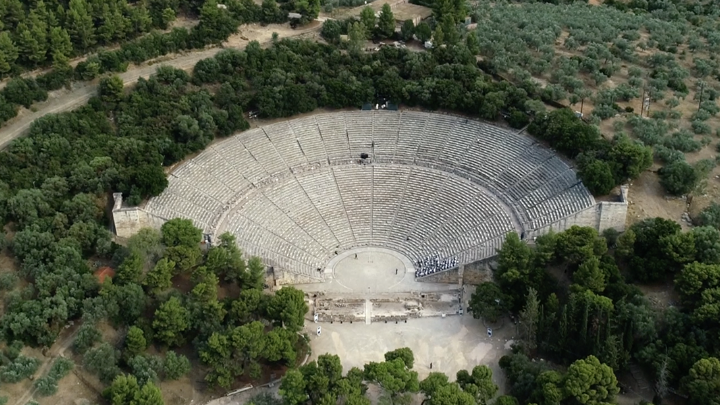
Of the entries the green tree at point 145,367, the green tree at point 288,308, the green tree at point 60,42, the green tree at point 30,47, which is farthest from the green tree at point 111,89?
the green tree at point 145,367

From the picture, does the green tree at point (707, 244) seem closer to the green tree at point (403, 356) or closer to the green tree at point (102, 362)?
the green tree at point (403, 356)

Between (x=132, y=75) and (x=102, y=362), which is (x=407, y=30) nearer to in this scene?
(x=132, y=75)

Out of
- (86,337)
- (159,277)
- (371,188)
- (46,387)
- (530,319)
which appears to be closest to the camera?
(46,387)

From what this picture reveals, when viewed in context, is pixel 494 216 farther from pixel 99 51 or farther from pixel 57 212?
pixel 99 51

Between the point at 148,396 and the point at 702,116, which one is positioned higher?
the point at 702,116

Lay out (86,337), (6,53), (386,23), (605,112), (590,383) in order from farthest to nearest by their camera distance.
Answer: (386,23) < (6,53) < (605,112) < (86,337) < (590,383)

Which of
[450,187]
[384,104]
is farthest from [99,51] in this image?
[450,187]

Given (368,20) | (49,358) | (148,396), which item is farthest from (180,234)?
(368,20)

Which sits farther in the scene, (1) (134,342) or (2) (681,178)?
(2) (681,178)
